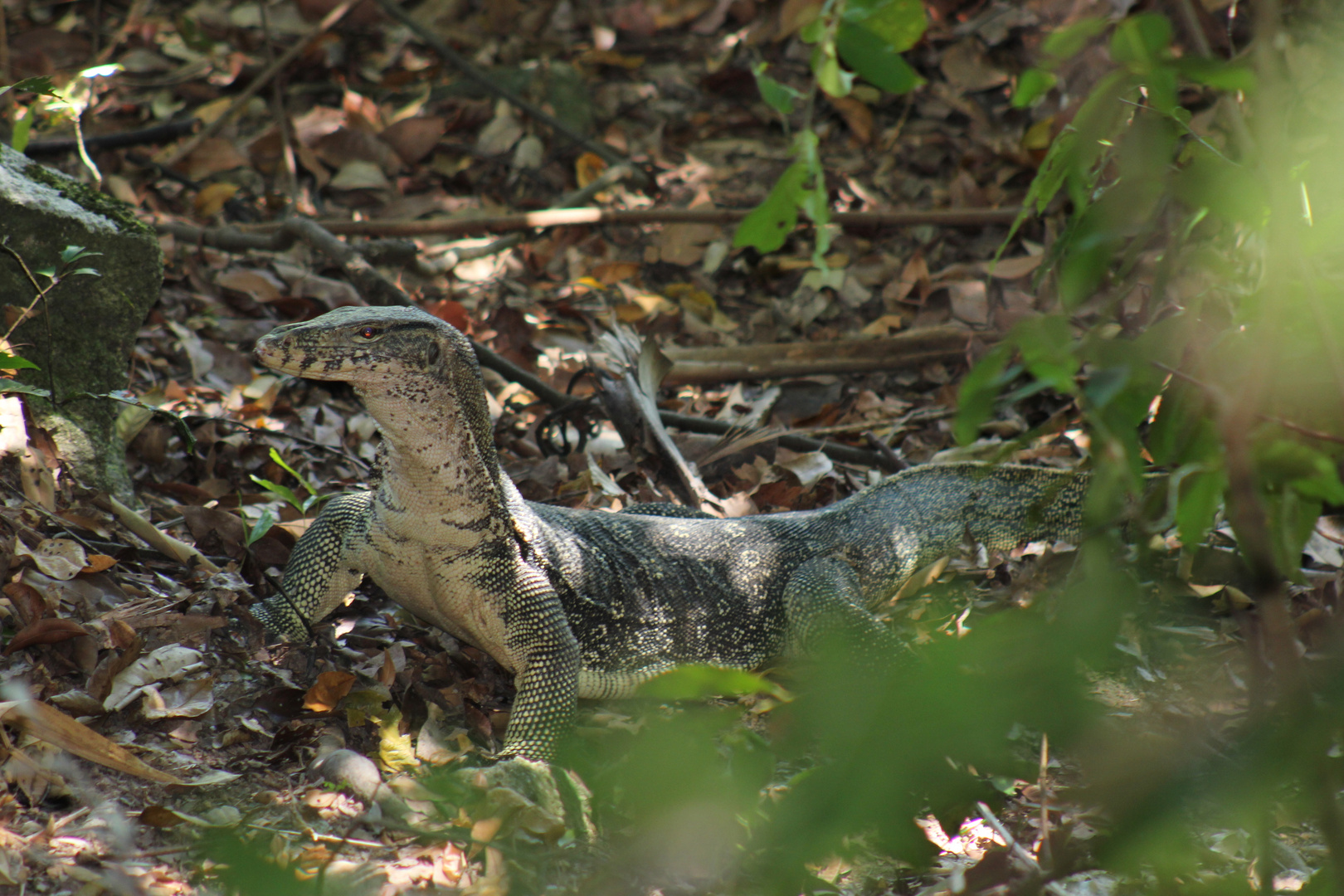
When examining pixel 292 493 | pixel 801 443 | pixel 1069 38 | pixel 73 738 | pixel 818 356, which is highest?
pixel 1069 38

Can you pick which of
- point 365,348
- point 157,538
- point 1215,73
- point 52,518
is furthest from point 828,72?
point 52,518

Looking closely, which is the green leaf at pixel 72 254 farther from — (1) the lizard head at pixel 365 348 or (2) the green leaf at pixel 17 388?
(1) the lizard head at pixel 365 348

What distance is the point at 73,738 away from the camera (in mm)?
2854

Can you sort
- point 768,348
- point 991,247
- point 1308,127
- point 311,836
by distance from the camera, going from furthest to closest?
point 991,247, point 768,348, point 311,836, point 1308,127

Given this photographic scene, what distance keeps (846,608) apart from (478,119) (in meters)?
5.93

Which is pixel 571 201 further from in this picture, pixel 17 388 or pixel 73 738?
pixel 73 738

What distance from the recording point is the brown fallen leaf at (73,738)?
9.16 feet

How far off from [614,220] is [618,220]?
31mm

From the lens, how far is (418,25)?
337 inches

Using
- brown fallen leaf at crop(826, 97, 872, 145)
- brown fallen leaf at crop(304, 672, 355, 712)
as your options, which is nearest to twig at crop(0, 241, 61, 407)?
brown fallen leaf at crop(304, 672, 355, 712)

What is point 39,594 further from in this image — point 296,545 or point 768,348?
point 768,348

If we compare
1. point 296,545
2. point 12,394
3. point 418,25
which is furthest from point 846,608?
point 418,25

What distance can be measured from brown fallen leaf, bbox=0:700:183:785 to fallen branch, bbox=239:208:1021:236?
4.38 m

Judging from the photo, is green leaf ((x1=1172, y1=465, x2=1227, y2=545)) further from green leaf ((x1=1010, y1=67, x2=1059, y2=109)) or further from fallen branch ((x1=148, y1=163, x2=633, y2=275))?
fallen branch ((x1=148, y1=163, x2=633, y2=275))
